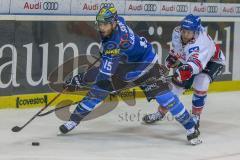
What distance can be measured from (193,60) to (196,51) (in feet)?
0.36

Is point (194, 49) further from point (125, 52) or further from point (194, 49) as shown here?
point (125, 52)

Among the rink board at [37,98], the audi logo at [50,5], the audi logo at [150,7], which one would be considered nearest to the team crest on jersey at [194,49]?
the rink board at [37,98]

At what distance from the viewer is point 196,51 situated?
599 centimetres

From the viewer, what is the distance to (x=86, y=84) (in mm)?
6406

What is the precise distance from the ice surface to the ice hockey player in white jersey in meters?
0.34

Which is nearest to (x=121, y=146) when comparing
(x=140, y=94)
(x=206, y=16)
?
(x=140, y=94)

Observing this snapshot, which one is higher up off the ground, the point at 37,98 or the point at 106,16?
the point at 106,16

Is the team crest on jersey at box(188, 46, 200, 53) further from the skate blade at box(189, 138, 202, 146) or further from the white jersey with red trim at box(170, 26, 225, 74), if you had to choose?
the skate blade at box(189, 138, 202, 146)

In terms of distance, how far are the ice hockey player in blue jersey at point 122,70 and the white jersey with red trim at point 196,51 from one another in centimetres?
27

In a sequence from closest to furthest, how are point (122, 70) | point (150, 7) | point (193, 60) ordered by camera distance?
point (193, 60) < point (122, 70) < point (150, 7)

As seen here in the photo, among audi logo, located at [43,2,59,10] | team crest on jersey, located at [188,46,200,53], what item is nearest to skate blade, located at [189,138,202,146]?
team crest on jersey, located at [188,46,200,53]

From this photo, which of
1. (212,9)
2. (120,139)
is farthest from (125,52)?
(212,9)

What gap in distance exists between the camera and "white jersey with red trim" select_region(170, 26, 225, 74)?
5941 millimetres

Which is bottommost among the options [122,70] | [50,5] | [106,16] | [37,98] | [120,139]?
[120,139]
